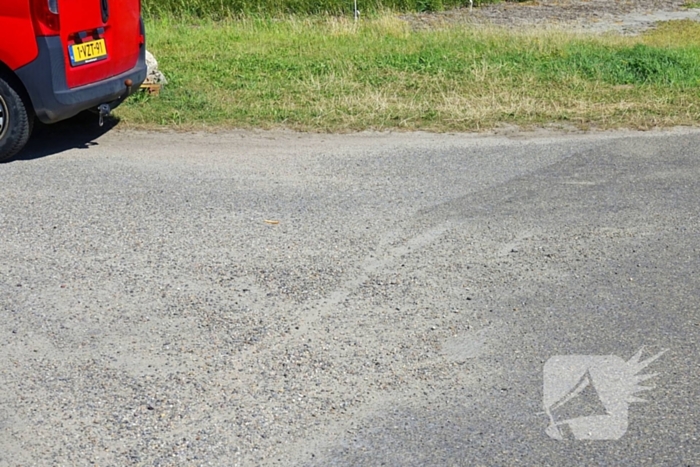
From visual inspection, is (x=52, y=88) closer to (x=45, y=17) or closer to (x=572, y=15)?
(x=45, y=17)

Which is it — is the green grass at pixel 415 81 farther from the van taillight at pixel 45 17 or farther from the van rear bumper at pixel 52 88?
the van taillight at pixel 45 17

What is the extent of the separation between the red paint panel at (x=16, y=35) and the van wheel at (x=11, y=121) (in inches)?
9.6

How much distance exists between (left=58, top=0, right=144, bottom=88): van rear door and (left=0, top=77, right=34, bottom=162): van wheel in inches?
17.9

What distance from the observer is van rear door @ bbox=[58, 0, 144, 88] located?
25.3ft

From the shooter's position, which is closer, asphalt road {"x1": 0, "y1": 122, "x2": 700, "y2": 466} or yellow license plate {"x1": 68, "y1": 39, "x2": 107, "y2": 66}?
asphalt road {"x1": 0, "y1": 122, "x2": 700, "y2": 466}

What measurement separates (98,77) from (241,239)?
9.12 feet

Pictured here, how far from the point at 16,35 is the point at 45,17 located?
28cm

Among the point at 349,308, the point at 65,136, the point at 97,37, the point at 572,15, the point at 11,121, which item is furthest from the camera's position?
the point at 572,15

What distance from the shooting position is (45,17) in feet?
24.5

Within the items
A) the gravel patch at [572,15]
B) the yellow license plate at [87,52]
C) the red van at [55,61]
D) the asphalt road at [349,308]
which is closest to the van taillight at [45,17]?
the red van at [55,61]

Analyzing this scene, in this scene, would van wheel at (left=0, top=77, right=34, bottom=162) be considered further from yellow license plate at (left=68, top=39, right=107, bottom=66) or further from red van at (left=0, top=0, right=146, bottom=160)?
yellow license plate at (left=68, top=39, right=107, bottom=66)

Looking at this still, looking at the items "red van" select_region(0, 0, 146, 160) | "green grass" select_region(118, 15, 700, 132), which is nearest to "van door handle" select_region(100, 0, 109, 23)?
"red van" select_region(0, 0, 146, 160)

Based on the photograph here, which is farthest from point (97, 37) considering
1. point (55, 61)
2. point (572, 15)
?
point (572, 15)

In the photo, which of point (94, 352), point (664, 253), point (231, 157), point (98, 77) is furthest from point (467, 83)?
point (94, 352)
